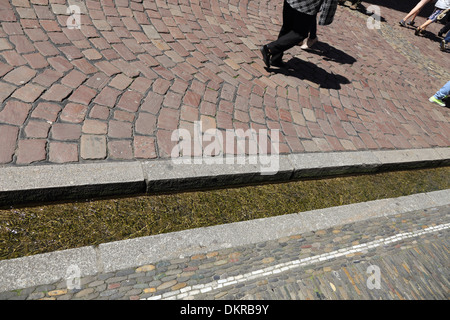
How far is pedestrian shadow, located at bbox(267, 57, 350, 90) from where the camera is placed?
502 cm

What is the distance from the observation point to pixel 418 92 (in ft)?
20.5

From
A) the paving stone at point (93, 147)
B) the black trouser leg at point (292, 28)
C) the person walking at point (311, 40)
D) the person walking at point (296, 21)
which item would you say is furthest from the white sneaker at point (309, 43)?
the paving stone at point (93, 147)

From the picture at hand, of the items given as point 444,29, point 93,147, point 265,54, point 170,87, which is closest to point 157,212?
point 93,147

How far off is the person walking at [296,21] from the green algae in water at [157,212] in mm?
2089

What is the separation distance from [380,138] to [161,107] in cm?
305

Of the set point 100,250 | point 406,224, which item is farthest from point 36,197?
point 406,224

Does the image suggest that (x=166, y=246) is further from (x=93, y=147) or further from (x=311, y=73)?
(x=311, y=73)

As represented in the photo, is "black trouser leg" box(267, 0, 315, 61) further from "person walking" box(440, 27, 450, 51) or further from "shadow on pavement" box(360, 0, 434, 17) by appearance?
"person walking" box(440, 27, 450, 51)

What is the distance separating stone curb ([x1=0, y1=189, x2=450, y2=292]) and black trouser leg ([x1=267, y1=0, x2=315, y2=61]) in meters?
2.46

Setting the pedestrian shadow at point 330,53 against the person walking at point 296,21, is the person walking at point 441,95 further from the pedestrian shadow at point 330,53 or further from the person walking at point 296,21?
the person walking at point 296,21

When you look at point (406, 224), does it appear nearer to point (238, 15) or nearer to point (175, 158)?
point (175, 158)

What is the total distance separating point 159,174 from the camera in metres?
2.77

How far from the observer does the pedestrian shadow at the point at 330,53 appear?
5.99 meters

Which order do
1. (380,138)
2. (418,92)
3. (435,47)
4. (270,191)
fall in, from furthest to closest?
(435,47), (418,92), (380,138), (270,191)
